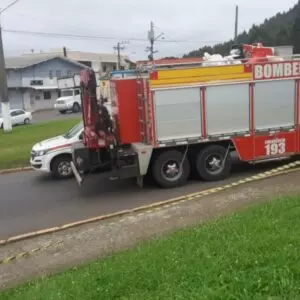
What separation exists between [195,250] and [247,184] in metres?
5.53

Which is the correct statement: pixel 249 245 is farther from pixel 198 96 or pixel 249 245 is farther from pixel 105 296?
pixel 198 96

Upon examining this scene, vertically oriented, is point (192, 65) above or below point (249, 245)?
above

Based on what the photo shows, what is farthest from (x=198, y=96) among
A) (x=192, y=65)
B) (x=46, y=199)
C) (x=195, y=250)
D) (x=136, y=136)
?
(x=195, y=250)

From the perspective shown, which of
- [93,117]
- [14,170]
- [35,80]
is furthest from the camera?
[35,80]

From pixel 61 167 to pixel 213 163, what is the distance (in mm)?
4121

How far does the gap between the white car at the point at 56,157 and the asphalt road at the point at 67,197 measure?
0.34 m

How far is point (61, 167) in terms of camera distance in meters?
13.5

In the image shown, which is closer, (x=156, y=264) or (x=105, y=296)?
(x=105, y=296)

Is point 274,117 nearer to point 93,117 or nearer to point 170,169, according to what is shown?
point 170,169

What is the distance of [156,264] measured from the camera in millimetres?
5105

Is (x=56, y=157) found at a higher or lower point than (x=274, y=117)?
lower

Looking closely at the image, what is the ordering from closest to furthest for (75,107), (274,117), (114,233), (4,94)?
(114,233) → (274,117) → (4,94) → (75,107)

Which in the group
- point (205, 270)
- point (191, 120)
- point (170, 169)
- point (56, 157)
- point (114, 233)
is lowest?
point (114, 233)

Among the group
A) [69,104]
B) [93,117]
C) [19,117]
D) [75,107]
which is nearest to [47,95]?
[75,107]
